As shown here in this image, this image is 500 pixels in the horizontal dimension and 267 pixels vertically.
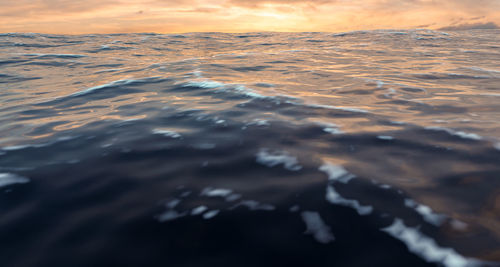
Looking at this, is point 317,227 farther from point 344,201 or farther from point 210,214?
point 210,214

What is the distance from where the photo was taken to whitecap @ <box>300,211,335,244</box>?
150 centimetres

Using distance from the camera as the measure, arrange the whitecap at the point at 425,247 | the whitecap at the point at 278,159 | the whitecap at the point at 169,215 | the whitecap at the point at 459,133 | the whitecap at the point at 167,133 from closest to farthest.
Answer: the whitecap at the point at 425,247
the whitecap at the point at 169,215
the whitecap at the point at 278,159
the whitecap at the point at 459,133
the whitecap at the point at 167,133

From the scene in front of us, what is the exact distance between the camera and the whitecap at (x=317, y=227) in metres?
1.50

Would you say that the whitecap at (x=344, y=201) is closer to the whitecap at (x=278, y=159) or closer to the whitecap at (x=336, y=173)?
the whitecap at (x=336, y=173)

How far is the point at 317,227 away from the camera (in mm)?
1583

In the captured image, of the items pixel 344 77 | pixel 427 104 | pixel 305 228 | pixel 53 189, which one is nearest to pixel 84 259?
pixel 53 189

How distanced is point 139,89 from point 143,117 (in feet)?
8.21

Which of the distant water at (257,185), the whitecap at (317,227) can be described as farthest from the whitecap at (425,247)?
the whitecap at (317,227)

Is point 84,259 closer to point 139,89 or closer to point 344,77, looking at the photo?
point 139,89

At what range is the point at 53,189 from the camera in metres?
2.04

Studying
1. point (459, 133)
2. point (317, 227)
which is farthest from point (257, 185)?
point (459, 133)

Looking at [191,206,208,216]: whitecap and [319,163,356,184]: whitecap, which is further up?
[319,163,356,184]: whitecap

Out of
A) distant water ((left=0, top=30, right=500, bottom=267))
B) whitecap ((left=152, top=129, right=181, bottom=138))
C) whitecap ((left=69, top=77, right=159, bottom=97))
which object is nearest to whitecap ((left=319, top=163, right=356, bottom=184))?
distant water ((left=0, top=30, right=500, bottom=267))

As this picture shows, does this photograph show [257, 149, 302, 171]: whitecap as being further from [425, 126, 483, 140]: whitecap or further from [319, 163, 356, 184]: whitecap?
[425, 126, 483, 140]: whitecap
